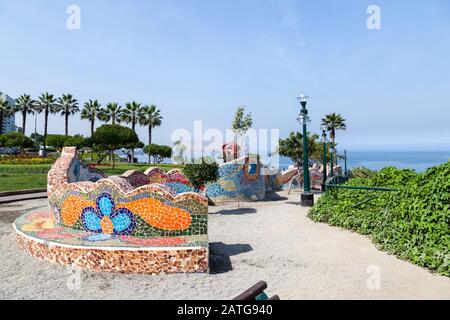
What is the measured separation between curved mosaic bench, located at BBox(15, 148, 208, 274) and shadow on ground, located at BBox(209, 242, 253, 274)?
17.7 inches

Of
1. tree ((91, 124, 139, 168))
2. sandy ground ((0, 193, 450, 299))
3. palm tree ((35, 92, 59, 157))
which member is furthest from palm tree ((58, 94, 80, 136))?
sandy ground ((0, 193, 450, 299))

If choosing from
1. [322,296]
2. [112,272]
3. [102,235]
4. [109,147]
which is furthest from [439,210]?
[109,147]

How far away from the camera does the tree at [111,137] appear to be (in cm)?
3306

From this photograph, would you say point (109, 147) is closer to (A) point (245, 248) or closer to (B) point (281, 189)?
(B) point (281, 189)

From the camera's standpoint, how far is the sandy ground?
204 inches

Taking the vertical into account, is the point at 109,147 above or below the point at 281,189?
above

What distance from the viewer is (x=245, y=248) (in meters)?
7.87

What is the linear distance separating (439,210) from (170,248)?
5.73 meters

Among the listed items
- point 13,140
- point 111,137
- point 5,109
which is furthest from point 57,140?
point 111,137

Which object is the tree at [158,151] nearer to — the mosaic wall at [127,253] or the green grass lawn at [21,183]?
the green grass lawn at [21,183]

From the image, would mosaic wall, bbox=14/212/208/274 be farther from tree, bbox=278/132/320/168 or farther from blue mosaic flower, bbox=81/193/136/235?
tree, bbox=278/132/320/168

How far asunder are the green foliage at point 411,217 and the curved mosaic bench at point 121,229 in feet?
14.6

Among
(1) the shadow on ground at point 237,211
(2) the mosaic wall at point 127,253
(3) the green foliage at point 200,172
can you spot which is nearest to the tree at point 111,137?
(3) the green foliage at point 200,172
